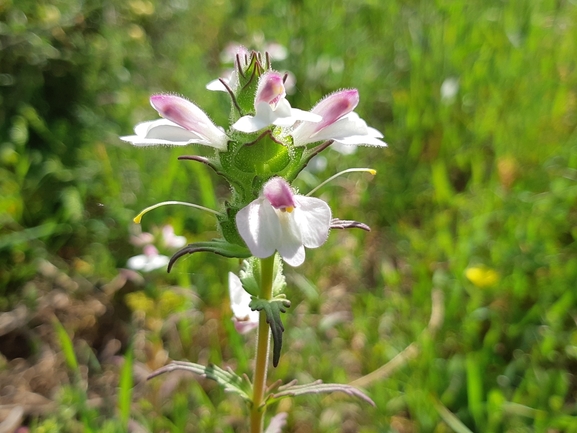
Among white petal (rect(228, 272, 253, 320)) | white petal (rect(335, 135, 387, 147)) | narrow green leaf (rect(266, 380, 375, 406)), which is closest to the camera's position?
white petal (rect(335, 135, 387, 147))

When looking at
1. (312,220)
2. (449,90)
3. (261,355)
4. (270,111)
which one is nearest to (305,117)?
(270,111)

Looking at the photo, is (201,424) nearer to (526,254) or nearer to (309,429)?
(309,429)

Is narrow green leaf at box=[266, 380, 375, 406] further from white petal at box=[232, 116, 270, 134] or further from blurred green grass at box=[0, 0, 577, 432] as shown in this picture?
blurred green grass at box=[0, 0, 577, 432]

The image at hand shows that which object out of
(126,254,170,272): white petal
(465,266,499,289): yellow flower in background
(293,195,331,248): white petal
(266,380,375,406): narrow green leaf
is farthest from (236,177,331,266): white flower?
(465,266,499,289): yellow flower in background

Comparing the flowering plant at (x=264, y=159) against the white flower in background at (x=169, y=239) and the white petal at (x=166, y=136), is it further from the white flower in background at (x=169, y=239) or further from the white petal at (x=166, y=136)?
the white flower in background at (x=169, y=239)

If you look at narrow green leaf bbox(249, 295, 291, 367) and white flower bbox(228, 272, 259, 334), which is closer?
narrow green leaf bbox(249, 295, 291, 367)

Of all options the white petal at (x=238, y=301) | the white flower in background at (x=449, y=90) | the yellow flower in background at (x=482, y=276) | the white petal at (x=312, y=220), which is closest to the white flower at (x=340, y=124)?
the white petal at (x=312, y=220)

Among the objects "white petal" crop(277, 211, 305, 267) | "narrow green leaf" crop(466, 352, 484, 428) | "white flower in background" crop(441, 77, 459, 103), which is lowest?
"narrow green leaf" crop(466, 352, 484, 428)

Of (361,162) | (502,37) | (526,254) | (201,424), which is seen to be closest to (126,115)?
(361,162)
